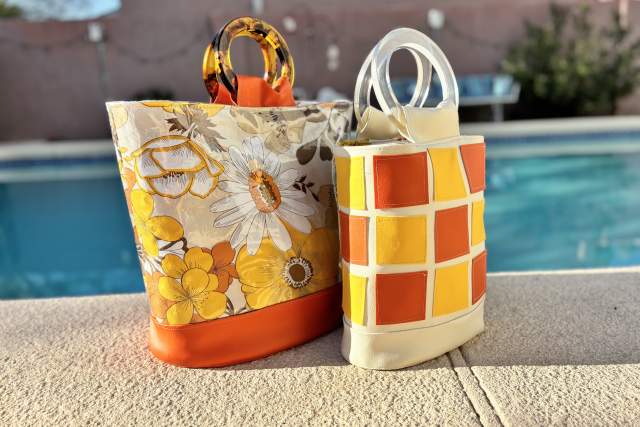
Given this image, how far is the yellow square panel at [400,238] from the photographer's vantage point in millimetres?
1070

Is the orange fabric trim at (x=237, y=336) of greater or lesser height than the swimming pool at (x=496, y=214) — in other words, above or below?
above

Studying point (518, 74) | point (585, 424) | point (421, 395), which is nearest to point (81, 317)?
point (421, 395)

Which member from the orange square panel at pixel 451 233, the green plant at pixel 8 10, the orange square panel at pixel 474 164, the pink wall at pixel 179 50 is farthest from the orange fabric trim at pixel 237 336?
the green plant at pixel 8 10

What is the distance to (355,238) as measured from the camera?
3.64 ft

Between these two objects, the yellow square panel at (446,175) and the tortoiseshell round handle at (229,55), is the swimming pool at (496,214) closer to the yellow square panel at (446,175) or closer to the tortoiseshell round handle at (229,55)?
the tortoiseshell round handle at (229,55)

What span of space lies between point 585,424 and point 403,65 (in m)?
9.13

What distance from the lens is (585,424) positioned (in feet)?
3.03

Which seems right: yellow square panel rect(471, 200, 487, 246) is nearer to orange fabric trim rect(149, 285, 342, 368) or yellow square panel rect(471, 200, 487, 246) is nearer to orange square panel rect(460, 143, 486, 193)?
orange square panel rect(460, 143, 486, 193)

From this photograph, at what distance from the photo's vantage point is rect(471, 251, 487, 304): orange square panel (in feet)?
4.01

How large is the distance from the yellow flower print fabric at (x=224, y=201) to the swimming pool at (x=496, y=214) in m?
2.04

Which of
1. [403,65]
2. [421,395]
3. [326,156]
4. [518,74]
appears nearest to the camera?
[421,395]

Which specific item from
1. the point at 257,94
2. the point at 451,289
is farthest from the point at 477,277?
the point at 257,94

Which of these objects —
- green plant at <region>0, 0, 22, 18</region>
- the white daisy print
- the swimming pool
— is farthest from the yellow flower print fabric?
green plant at <region>0, 0, 22, 18</region>

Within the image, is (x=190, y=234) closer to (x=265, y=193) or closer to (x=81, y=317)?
(x=265, y=193)
